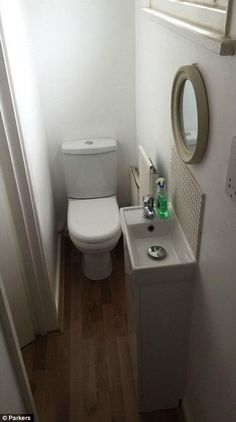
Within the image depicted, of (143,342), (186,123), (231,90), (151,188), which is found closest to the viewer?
(231,90)

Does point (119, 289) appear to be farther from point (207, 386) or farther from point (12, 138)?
point (12, 138)

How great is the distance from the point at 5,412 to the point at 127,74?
75.7 inches

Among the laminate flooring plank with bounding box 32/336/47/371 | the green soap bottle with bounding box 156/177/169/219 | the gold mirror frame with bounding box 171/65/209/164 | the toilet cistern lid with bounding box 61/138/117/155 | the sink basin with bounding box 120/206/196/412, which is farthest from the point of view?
the toilet cistern lid with bounding box 61/138/117/155

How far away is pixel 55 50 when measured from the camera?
2043mm

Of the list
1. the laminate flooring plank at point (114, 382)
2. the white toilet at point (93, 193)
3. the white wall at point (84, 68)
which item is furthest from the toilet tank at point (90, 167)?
the laminate flooring plank at point (114, 382)

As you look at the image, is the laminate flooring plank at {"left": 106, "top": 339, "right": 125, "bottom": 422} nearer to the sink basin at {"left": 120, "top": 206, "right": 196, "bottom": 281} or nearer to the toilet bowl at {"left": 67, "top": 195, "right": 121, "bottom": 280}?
the toilet bowl at {"left": 67, "top": 195, "right": 121, "bottom": 280}

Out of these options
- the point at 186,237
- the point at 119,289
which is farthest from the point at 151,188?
the point at 119,289

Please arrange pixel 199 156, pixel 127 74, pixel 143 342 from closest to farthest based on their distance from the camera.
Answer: pixel 199 156 < pixel 143 342 < pixel 127 74

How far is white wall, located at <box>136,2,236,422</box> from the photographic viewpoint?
2.84 ft

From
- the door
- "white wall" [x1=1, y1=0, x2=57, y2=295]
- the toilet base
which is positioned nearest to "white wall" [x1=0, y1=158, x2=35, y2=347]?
the door

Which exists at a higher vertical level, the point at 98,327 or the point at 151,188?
the point at 151,188

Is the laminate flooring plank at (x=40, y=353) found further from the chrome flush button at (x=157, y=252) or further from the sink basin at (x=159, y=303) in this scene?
the chrome flush button at (x=157, y=252)

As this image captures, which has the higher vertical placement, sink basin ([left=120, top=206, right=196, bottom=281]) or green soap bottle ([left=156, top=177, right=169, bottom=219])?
green soap bottle ([left=156, top=177, right=169, bottom=219])

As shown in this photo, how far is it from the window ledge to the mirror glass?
0.17 meters
